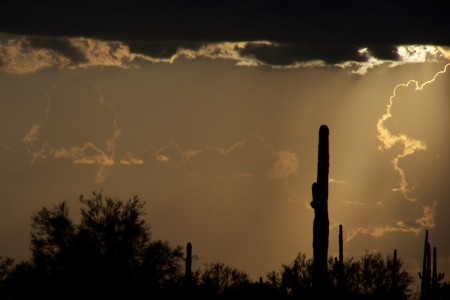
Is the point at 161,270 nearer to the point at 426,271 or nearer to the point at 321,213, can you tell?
the point at 426,271

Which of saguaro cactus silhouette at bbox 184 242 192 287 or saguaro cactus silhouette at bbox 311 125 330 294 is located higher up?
saguaro cactus silhouette at bbox 184 242 192 287

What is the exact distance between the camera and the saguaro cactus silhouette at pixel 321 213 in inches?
1265

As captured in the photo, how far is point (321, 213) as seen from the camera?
32500mm

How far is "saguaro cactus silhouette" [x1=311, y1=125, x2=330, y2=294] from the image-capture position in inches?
1265

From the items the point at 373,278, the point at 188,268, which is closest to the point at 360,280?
the point at 373,278

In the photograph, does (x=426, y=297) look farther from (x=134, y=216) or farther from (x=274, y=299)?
(x=134, y=216)

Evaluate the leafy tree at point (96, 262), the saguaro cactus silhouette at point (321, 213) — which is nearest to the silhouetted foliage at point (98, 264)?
the leafy tree at point (96, 262)

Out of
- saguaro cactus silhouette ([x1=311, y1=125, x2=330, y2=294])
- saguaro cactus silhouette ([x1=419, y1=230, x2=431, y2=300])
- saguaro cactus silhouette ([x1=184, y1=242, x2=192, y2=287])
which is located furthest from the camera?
saguaro cactus silhouette ([x1=419, y1=230, x2=431, y2=300])

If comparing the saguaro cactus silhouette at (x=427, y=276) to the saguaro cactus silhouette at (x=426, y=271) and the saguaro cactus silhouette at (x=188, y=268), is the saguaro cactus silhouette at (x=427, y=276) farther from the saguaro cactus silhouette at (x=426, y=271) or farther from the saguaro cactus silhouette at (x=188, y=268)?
the saguaro cactus silhouette at (x=188, y=268)

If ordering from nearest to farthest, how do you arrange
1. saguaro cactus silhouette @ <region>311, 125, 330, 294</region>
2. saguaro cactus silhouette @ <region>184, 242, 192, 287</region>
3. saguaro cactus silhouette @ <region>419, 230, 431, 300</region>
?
1. saguaro cactus silhouette @ <region>311, 125, 330, 294</region>
2. saguaro cactus silhouette @ <region>184, 242, 192, 287</region>
3. saguaro cactus silhouette @ <region>419, 230, 431, 300</region>

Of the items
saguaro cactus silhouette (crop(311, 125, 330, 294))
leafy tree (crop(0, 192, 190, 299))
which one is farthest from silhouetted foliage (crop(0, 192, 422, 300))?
saguaro cactus silhouette (crop(311, 125, 330, 294))

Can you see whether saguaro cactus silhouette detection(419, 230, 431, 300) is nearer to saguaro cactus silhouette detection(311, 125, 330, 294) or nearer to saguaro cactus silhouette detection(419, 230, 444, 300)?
saguaro cactus silhouette detection(419, 230, 444, 300)

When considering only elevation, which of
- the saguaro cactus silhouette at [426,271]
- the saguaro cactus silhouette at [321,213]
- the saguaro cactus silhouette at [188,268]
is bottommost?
the saguaro cactus silhouette at [321,213]

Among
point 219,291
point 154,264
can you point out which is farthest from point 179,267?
point 219,291
